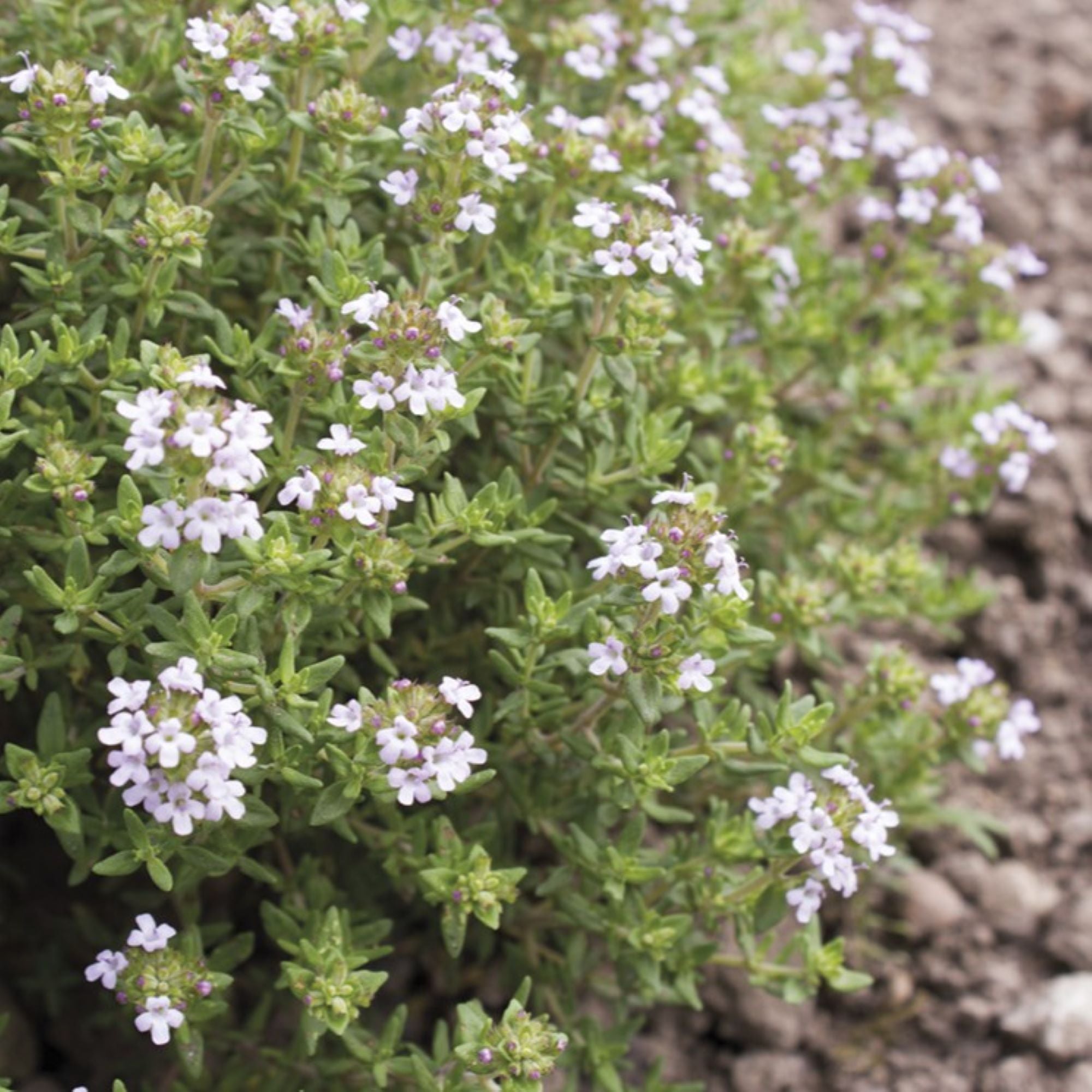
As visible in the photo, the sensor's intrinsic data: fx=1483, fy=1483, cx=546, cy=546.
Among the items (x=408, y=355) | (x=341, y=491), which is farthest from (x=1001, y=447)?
(x=341, y=491)

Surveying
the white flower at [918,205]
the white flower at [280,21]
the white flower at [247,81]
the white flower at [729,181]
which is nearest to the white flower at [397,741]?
the white flower at [247,81]

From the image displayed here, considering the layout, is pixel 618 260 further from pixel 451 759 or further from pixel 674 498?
pixel 451 759

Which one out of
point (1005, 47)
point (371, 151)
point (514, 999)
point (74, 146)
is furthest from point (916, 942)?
point (1005, 47)

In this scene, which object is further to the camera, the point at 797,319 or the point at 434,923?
the point at 797,319

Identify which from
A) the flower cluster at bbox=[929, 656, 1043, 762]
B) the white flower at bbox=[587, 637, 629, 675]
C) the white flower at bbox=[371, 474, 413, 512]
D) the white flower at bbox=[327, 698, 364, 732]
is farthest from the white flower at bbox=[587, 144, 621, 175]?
the flower cluster at bbox=[929, 656, 1043, 762]

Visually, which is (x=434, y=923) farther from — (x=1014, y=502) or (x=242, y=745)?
(x=1014, y=502)

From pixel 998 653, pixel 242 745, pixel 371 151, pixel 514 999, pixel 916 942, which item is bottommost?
pixel 916 942
